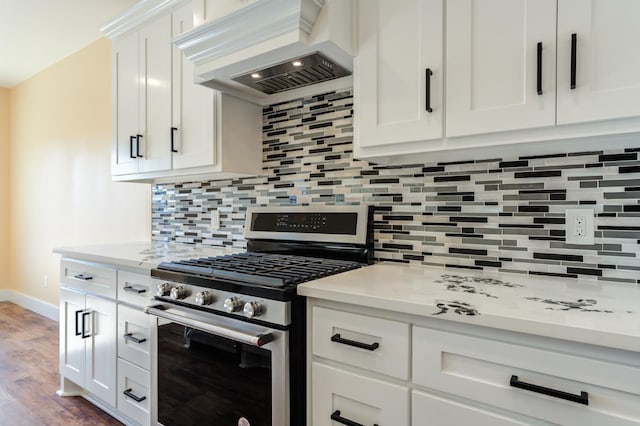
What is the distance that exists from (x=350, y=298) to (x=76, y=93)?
3836 mm

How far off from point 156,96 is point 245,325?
1.63 metres

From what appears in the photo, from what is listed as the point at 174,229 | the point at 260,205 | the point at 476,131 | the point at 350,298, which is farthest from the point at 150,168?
the point at 476,131

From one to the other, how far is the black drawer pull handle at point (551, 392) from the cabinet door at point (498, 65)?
724 millimetres

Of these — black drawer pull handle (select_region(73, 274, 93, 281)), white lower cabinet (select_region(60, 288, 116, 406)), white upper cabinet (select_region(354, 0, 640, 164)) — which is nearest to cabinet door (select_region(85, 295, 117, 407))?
white lower cabinet (select_region(60, 288, 116, 406))

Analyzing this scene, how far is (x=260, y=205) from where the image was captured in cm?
218

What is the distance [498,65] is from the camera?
116 centimetres

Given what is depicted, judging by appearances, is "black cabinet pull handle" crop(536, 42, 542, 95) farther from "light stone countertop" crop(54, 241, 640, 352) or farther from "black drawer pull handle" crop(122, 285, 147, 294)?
"black drawer pull handle" crop(122, 285, 147, 294)

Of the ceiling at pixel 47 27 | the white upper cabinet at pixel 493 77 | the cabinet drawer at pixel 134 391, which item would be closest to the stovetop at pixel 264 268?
the white upper cabinet at pixel 493 77

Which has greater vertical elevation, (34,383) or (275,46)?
(275,46)

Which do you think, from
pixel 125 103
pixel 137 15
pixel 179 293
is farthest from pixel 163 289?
pixel 137 15

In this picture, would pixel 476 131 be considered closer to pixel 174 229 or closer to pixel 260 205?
pixel 260 205

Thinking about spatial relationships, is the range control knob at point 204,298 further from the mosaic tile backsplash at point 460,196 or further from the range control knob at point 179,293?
the mosaic tile backsplash at point 460,196

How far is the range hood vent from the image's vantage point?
1584 mm

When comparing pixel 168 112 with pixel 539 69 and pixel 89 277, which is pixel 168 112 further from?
pixel 539 69
